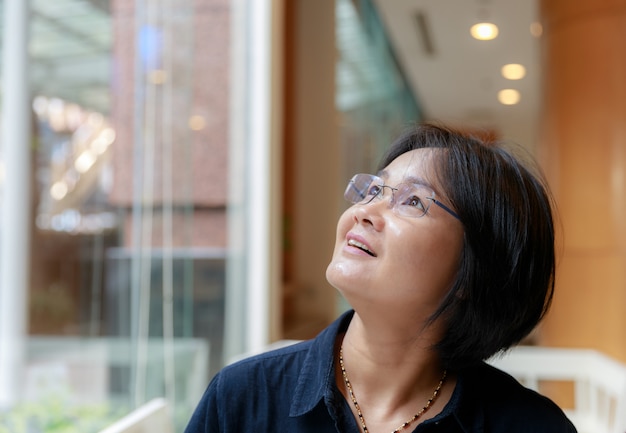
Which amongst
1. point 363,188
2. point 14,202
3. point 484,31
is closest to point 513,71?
point 484,31

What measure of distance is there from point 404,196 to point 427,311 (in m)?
0.17

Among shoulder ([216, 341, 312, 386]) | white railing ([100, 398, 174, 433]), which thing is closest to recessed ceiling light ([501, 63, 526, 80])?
white railing ([100, 398, 174, 433])

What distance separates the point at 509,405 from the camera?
3.97ft

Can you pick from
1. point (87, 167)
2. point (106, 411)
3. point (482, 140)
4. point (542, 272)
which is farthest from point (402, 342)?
point (106, 411)

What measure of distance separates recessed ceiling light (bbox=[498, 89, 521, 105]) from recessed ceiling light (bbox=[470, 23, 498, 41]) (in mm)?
2252

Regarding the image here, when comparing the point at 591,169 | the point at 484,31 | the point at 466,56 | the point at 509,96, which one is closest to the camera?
the point at 591,169

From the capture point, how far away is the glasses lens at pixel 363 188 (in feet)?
4.10

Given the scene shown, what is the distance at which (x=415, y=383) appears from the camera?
121 centimetres

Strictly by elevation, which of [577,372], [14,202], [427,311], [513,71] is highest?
[513,71]

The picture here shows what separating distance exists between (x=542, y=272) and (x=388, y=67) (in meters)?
7.13

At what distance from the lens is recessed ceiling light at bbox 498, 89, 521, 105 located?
32.1 feet

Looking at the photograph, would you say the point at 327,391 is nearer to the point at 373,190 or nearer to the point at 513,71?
the point at 373,190

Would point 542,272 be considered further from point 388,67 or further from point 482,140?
point 388,67

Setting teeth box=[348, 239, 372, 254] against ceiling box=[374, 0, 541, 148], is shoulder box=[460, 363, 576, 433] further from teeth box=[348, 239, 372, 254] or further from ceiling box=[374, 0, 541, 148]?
ceiling box=[374, 0, 541, 148]
